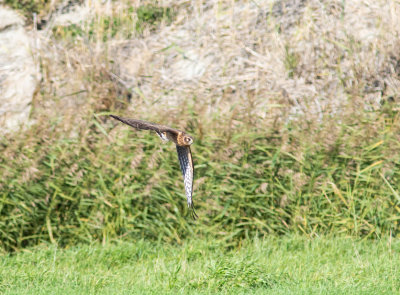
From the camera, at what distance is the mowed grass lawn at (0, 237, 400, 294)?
451cm

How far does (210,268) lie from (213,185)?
152 centimetres

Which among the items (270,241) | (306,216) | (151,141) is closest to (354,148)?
(306,216)

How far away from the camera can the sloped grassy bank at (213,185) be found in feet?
19.3

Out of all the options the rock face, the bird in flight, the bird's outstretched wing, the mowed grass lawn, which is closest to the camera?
the bird in flight

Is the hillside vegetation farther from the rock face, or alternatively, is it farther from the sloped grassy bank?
the rock face

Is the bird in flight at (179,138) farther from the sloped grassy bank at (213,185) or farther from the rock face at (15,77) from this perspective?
the rock face at (15,77)

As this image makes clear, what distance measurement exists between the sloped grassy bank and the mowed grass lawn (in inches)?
9.0

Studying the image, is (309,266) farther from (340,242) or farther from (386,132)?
(386,132)

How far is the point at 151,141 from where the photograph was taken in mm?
6254

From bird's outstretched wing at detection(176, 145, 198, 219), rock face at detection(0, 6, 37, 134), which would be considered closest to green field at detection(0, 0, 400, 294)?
rock face at detection(0, 6, 37, 134)

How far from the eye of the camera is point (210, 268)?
4.57m

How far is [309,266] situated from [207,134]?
174cm

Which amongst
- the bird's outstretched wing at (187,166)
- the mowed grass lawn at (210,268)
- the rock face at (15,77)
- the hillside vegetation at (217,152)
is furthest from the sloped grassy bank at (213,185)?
the bird's outstretched wing at (187,166)

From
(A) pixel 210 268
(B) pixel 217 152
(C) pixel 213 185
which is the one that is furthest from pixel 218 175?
(A) pixel 210 268
